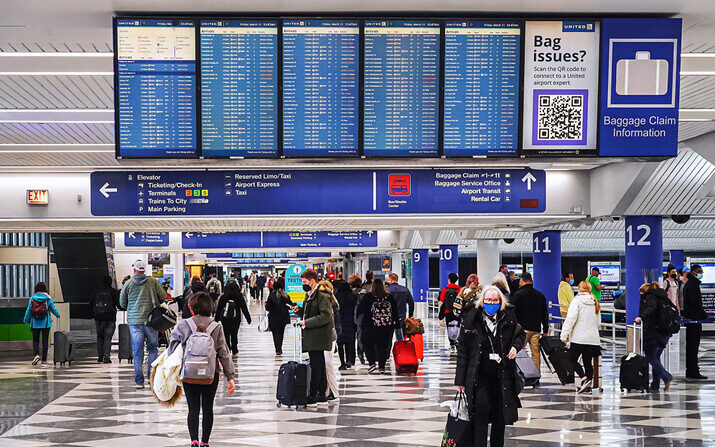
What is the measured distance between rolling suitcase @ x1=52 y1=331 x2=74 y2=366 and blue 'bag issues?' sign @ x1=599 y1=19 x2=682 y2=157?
550 inches

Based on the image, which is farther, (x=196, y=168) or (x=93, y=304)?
(x=93, y=304)

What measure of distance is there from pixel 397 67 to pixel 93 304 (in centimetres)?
1296

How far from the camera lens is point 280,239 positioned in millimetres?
31062

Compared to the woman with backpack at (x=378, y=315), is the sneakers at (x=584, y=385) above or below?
below

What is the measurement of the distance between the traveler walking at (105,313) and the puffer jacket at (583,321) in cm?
938

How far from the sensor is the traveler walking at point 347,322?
16844 millimetres

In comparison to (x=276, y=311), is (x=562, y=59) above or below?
above

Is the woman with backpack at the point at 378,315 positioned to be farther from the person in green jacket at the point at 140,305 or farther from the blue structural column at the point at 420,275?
the blue structural column at the point at 420,275

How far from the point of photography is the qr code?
24.2 ft

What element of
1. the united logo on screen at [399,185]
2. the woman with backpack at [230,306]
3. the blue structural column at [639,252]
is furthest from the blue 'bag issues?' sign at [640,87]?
the woman with backpack at [230,306]

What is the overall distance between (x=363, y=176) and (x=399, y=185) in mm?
611

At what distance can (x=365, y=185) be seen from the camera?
15016 mm

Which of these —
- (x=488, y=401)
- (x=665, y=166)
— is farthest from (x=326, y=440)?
(x=665, y=166)

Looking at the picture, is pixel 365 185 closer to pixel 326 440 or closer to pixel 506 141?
pixel 326 440
